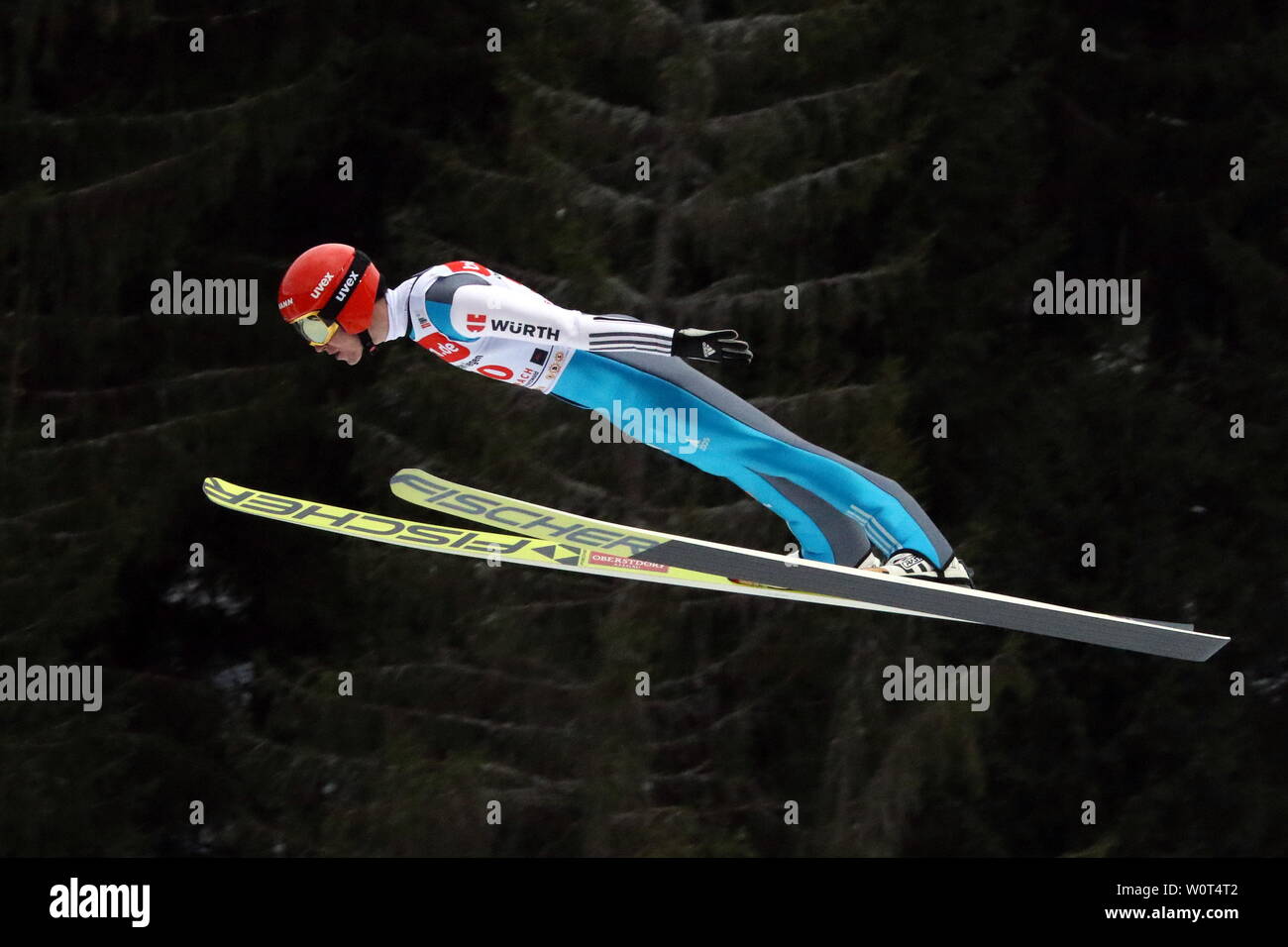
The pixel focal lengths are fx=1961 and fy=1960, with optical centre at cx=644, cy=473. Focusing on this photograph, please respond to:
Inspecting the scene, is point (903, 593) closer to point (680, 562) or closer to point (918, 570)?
point (918, 570)

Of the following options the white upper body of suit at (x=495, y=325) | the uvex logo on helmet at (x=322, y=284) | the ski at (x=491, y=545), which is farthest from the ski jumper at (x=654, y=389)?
the ski at (x=491, y=545)

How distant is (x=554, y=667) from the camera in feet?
39.5

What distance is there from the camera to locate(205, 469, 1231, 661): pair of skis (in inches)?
269

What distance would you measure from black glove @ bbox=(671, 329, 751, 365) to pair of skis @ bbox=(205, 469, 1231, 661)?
0.72 meters

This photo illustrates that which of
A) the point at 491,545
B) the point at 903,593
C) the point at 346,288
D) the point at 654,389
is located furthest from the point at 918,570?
the point at 346,288

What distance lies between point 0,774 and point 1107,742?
777cm

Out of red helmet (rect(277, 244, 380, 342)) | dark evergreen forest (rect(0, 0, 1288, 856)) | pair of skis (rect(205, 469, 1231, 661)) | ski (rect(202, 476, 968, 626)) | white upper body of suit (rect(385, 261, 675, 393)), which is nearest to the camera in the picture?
white upper body of suit (rect(385, 261, 675, 393))

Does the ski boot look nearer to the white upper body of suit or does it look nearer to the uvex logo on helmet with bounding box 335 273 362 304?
the white upper body of suit

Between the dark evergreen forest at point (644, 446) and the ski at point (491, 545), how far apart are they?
11.2 feet

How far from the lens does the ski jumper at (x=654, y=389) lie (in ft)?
21.6

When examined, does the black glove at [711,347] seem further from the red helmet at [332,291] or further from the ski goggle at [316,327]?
the ski goggle at [316,327]

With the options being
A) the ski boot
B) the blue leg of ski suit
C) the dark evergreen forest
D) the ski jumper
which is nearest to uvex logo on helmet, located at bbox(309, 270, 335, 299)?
the ski jumper

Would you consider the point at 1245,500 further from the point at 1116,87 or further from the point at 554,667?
the point at 554,667

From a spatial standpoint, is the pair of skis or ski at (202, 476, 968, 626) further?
ski at (202, 476, 968, 626)
